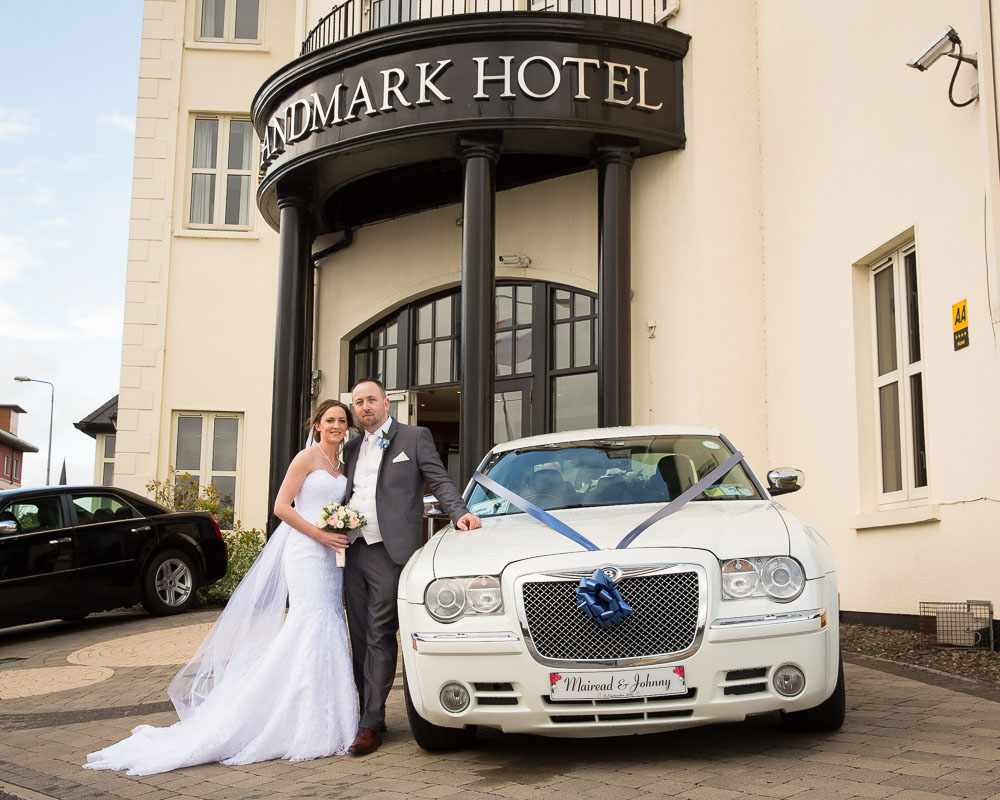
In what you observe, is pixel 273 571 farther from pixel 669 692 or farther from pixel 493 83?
pixel 493 83

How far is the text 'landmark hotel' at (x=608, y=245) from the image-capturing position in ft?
26.2

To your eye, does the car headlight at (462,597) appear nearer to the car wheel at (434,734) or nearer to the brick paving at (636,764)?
the car wheel at (434,734)

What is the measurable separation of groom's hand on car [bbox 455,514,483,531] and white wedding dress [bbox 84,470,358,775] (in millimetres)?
809

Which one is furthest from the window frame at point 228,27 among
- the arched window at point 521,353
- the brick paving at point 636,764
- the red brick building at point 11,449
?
the red brick building at point 11,449

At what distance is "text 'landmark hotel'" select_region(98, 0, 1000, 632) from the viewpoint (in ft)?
26.2

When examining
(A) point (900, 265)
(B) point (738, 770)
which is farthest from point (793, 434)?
(B) point (738, 770)

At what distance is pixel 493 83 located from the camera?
11.0 meters

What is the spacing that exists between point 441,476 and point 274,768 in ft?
5.32

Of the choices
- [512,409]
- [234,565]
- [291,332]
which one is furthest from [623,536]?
[234,565]

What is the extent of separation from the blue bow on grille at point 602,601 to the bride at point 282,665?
158cm

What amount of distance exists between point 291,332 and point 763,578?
9.83 meters

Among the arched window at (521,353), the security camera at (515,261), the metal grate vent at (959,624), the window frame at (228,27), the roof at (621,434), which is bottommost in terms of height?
the metal grate vent at (959,624)

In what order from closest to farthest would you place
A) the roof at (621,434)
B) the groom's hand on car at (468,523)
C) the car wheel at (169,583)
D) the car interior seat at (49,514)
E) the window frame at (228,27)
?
1. the groom's hand on car at (468,523)
2. the roof at (621,434)
3. the car interior seat at (49,514)
4. the car wheel at (169,583)
5. the window frame at (228,27)

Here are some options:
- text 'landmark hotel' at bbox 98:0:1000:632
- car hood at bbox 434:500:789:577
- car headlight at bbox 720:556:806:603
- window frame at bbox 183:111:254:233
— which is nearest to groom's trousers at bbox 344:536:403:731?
car hood at bbox 434:500:789:577
